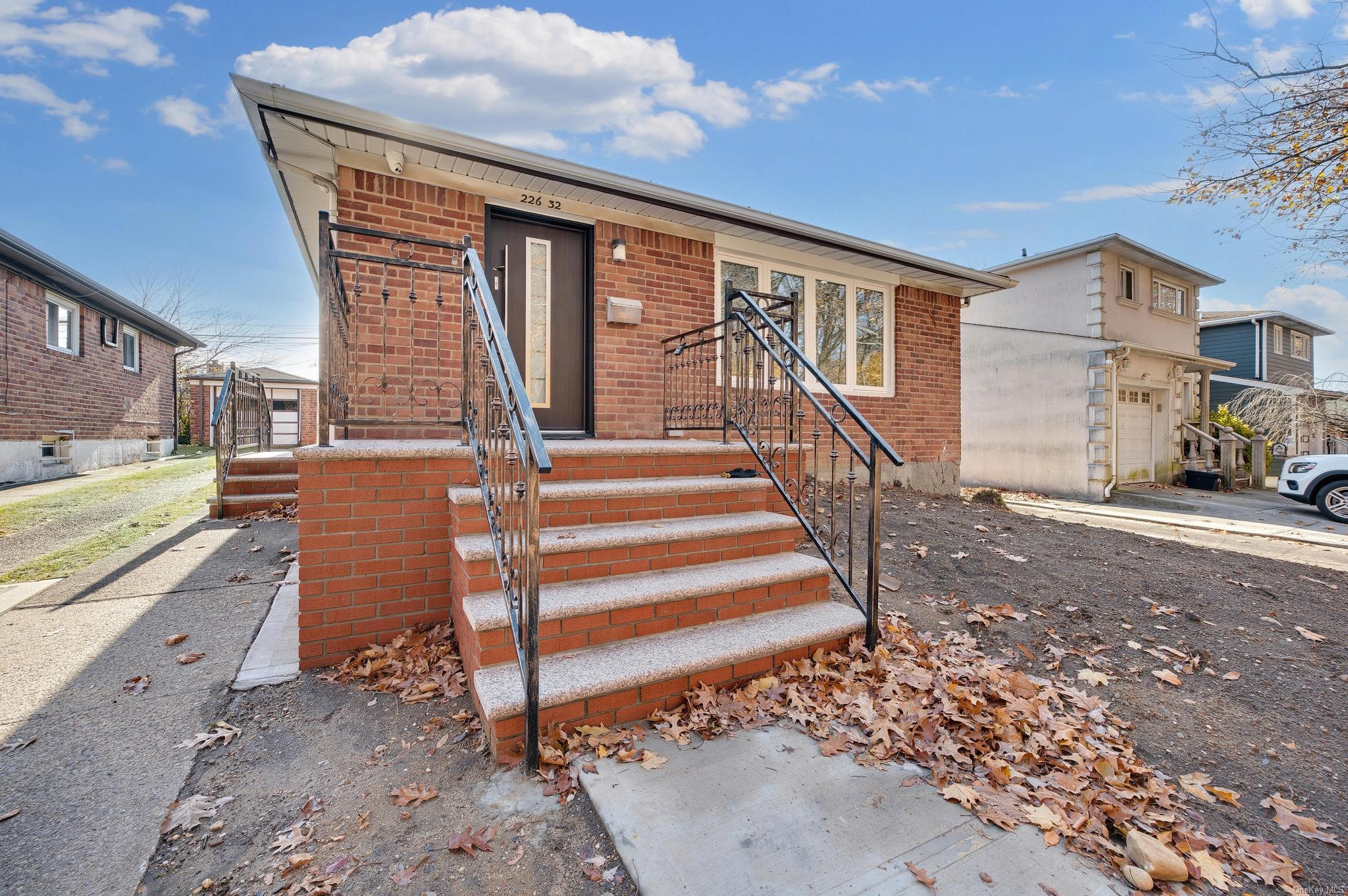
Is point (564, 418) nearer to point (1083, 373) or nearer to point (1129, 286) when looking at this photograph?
point (1083, 373)

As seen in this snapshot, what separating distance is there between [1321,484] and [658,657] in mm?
12093

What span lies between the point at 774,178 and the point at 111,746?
10341mm

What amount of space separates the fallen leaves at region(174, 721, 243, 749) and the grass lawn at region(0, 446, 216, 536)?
541 cm

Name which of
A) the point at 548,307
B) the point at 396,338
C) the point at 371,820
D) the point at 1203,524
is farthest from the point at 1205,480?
the point at 371,820

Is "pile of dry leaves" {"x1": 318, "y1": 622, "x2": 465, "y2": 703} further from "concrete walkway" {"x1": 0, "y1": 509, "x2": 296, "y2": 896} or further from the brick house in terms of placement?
"concrete walkway" {"x1": 0, "y1": 509, "x2": 296, "y2": 896}

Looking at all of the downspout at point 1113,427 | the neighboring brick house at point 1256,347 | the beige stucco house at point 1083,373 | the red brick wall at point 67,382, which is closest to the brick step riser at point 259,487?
the red brick wall at point 67,382

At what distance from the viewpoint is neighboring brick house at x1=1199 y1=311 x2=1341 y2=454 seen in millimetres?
16609

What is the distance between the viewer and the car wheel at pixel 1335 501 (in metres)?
8.07

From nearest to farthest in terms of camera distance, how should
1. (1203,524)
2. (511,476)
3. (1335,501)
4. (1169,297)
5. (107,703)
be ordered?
(511,476) < (107,703) < (1203,524) < (1335,501) < (1169,297)

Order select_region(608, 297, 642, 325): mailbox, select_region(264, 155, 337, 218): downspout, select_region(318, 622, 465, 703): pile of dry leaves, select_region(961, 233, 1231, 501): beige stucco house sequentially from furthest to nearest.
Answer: select_region(961, 233, 1231, 501): beige stucco house, select_region(608, 297, 642, 325): mailbox, select_region(264, 155, 337, 218): downspout, select_region(318, 622, 465, 703): pile of dry leaves

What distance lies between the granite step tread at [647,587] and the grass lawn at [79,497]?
20.8ft

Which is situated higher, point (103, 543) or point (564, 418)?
point (564, 418)

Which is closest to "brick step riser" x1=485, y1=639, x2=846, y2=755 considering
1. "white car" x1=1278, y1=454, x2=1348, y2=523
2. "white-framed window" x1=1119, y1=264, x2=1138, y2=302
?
"white car" x1=1278, y1=454, x2=1348, y2=523

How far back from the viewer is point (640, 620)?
2428mm
